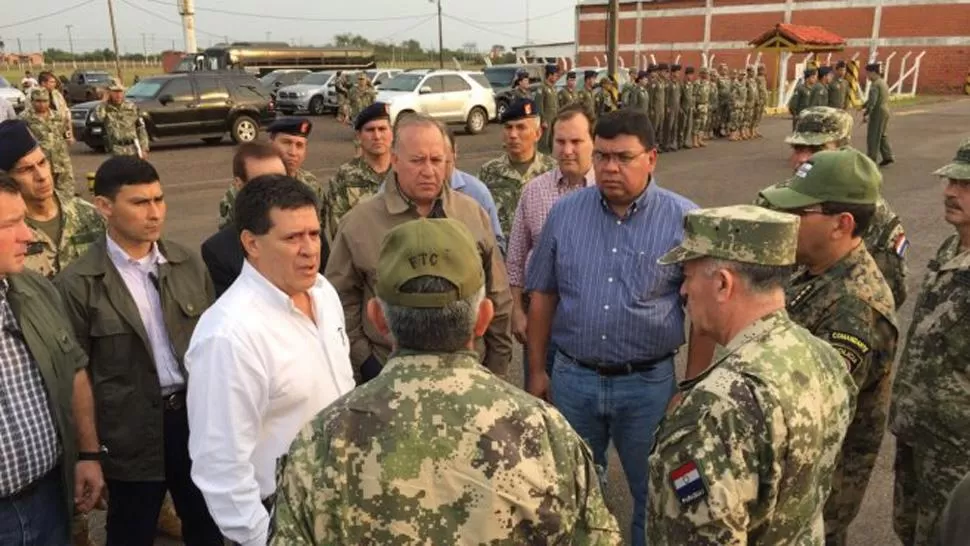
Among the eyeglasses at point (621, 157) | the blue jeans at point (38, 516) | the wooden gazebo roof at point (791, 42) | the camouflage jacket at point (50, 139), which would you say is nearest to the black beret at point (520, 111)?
the eyeglasses at point (621, 157)

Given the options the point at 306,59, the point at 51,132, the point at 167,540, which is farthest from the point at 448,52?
the point at 167,540

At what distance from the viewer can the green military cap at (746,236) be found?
1767 mm

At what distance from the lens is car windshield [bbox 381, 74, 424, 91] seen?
20391 mm

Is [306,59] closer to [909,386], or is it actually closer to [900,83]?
[900,83]

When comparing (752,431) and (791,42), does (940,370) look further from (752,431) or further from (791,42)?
(791,42)

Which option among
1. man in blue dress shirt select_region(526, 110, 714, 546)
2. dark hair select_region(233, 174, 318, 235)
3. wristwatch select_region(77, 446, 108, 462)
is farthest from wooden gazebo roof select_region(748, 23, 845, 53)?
wristwatch select_region(77, 446, 108, 462)

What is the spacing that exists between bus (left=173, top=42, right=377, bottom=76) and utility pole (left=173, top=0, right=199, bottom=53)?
1170 mm

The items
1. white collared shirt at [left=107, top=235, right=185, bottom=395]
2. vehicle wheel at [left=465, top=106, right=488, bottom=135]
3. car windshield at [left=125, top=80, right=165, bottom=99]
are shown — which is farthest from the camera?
vehicle wheel at [left=465, top=106, right=488, bottom=135]

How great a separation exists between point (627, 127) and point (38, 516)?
Answer: 2.66m

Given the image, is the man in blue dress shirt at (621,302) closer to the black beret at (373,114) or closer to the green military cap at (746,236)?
the green military cap at (746,236)

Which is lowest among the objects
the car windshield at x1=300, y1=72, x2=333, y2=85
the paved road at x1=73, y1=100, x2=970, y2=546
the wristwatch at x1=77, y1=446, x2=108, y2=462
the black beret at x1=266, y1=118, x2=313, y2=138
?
the paved road at x1=73, y1=100, x2=970, y2=546

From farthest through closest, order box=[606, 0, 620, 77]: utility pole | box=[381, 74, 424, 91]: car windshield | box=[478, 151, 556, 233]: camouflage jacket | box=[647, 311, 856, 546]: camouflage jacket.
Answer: box=[381, 74, 424, 91]: car windshield
box=[606, 0, 620, 77]: utility pole
box=[478, 151, 556, 233]: camouflage jacket
box=[647, 311, 856, 546]: camouflage jacket

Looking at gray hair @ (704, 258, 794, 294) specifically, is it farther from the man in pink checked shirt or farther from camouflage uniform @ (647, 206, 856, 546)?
the man in pink checked shirt

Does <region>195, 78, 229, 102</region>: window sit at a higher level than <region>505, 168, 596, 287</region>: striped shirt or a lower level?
higher
